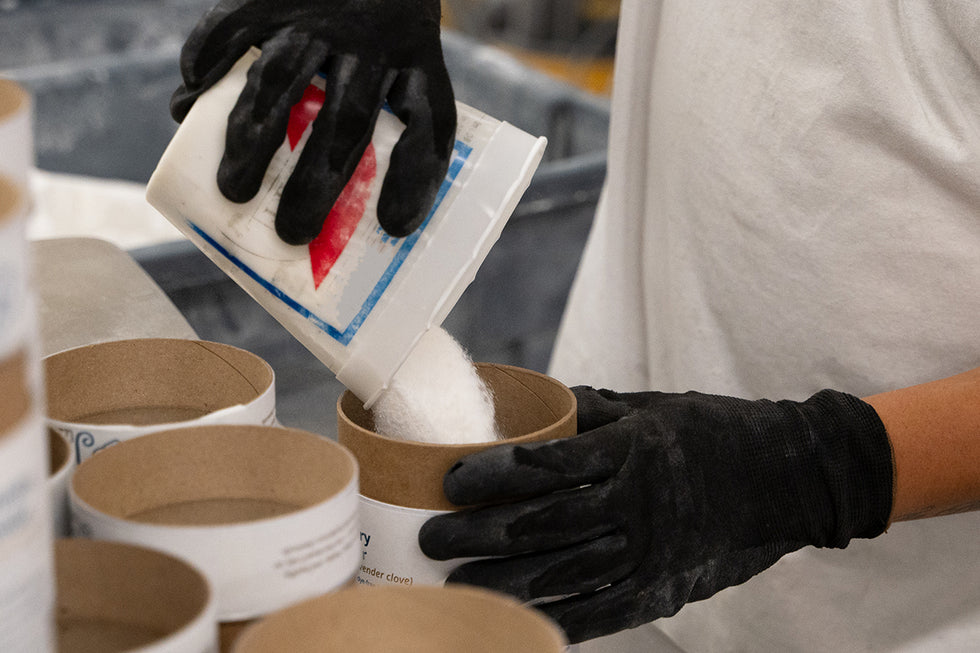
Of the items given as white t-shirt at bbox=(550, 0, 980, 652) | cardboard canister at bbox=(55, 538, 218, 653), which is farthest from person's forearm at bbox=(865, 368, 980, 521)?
cardboard canister at bbox=(55, 538, 218, 653)

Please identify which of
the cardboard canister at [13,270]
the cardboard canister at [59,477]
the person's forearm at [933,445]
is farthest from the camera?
the person's forearm at [933,445]

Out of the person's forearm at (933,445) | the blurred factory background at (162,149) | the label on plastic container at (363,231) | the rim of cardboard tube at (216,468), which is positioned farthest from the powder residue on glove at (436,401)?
the blurred factory background at (162,149)

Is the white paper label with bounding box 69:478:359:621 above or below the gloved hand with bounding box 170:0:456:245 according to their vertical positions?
below

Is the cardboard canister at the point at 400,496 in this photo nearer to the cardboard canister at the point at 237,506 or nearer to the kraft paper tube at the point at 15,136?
the cardboard canister at the point at 237,506

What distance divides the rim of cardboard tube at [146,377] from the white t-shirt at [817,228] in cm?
51

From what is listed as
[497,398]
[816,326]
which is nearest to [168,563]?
[497,398]

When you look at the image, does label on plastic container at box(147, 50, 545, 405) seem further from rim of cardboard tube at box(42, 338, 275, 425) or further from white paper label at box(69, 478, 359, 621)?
white paper label at box(69, 478, 359, 621)

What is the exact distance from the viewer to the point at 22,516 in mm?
286

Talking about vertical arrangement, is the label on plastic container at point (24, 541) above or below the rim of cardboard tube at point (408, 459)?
above

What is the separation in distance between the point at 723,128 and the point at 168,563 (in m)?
0.68

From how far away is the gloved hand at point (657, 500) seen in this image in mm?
530

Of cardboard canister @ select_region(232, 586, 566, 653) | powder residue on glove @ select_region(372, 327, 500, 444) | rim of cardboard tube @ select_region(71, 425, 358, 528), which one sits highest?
cardboard canister @ select_region(232, 586, 566, 653)

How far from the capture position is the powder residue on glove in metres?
0.60

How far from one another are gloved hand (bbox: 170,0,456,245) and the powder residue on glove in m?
0.11
